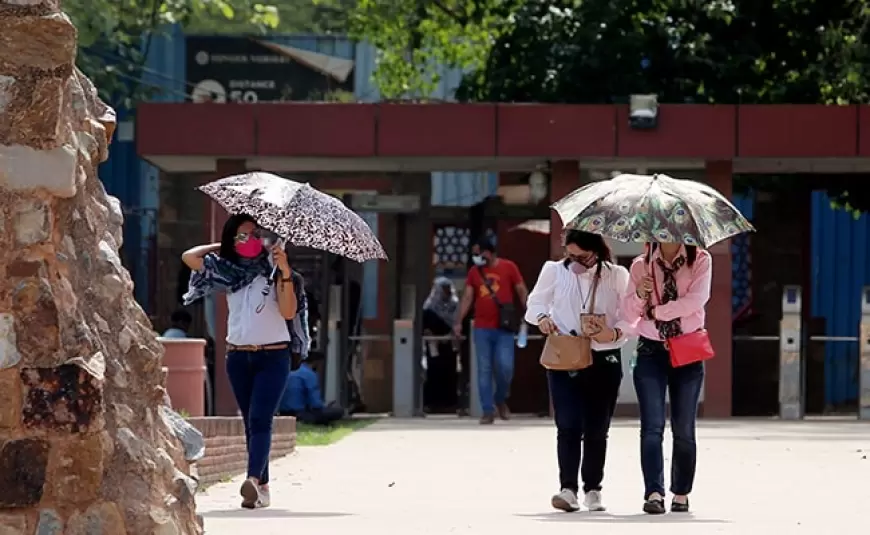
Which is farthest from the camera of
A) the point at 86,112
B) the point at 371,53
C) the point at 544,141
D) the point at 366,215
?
the point at 371,53

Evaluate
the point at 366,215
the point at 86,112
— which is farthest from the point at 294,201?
the point at 366,215

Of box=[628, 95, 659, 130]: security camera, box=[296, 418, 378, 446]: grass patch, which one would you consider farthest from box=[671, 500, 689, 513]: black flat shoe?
box=[628, 95, 659, 130]: security camera

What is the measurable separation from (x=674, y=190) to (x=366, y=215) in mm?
14852

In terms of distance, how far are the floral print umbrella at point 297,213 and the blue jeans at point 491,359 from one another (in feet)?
31.2

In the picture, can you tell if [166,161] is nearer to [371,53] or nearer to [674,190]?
[674,190]

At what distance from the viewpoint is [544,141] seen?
22.3 m

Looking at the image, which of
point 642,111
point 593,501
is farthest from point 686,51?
point 593,501

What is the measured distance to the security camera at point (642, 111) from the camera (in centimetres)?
2203

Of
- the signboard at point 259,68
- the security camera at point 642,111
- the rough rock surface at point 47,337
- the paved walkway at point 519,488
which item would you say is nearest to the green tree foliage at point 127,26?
the signboard at point 259,68

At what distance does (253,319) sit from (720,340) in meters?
12.3

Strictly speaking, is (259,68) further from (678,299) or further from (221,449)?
(678,299)

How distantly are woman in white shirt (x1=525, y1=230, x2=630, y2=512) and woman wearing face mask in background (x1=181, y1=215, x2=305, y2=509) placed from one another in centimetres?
133

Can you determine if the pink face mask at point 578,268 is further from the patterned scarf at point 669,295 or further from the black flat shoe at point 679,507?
the black flat shoe at point 679,507

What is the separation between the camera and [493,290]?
2084 cm
